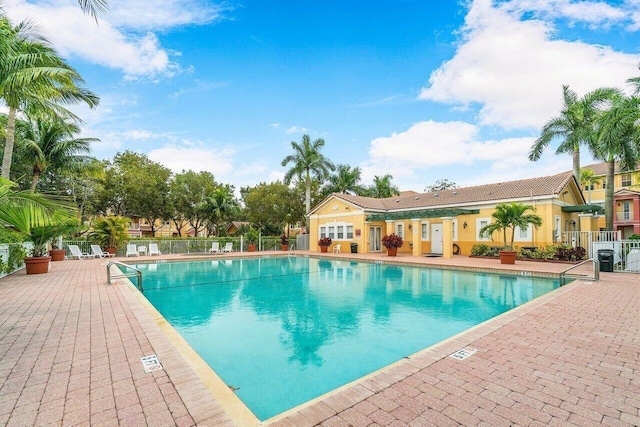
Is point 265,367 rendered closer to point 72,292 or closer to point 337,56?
point 72,292

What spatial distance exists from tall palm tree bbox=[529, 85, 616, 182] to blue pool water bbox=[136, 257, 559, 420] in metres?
14.4

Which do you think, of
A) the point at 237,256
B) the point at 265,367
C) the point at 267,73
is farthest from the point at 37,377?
the point at 237,256

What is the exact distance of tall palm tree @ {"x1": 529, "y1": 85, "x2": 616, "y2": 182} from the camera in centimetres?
2038

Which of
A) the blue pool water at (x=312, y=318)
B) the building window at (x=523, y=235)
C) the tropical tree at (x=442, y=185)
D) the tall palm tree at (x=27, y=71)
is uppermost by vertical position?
the tropical tree at (x=442, y=185)

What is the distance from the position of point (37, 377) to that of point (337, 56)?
57.3ft

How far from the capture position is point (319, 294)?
33.5 ft

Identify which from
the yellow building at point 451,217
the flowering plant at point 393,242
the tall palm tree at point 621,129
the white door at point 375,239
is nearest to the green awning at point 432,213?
the yellow building at point 451,217

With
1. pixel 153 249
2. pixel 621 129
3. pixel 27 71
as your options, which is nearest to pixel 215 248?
pixel 153 249

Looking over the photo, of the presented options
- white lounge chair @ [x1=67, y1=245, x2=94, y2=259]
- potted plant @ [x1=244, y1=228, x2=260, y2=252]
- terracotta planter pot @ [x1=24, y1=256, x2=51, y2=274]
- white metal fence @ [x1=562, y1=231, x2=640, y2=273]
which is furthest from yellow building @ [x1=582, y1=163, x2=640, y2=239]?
white lounge chair @ [x1=67, y1=245, x2=94, y2=259]

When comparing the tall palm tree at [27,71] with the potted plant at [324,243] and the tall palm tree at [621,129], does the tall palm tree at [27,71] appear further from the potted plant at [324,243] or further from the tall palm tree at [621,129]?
the potted plant at [324,243]

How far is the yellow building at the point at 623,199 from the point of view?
Result: 30438 mm

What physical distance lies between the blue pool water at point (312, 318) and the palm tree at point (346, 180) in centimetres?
2167

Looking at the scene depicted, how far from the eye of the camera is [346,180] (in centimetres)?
3519

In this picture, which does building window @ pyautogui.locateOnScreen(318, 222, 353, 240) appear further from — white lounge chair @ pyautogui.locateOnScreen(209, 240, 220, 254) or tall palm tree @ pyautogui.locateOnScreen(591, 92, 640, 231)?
tall palm tree @ pyautogui.locateOnScreen(591, 92, 640, 231)
